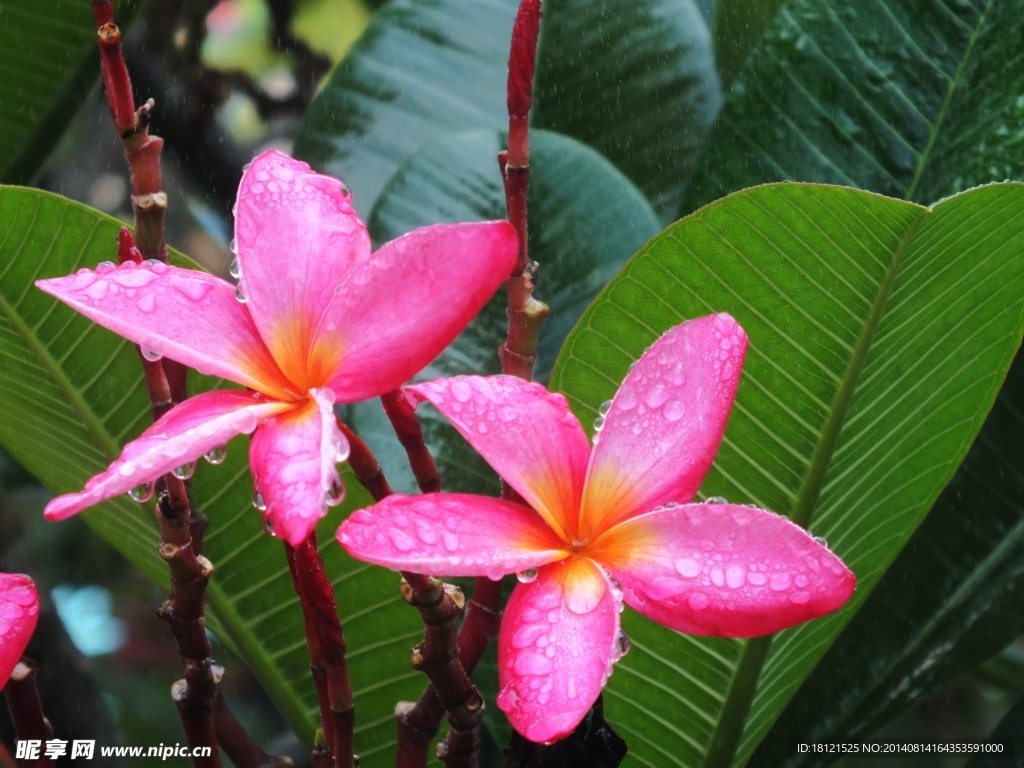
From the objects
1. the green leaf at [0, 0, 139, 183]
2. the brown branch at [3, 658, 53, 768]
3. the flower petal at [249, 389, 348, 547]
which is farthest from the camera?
the green leaf at [0, 0, 139, 183]

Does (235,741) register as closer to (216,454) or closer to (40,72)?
(216,454)

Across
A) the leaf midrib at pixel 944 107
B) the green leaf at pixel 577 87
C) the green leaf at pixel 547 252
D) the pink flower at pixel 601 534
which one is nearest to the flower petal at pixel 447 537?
the pink flower at pixel 601 534

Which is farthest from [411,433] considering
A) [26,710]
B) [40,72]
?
[40,72]

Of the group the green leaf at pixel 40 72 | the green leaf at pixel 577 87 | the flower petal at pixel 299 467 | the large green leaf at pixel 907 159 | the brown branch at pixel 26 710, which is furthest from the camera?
the green leaf at pixel 577 87

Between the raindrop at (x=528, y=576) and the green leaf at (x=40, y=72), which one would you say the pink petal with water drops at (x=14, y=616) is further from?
the green leaf at (x=40, y=72)

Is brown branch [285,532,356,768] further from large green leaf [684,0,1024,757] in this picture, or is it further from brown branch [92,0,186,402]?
large green leaf [684,0,1024,757]

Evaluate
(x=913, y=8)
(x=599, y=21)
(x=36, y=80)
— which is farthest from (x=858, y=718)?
(x=36, y=80)

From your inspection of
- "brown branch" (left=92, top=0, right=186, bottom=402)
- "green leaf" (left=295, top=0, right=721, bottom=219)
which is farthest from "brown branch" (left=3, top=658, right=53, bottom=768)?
"green leaf" (left=295, top=0, right=721, bottom=219)

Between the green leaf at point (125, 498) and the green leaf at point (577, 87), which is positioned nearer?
the green leaf at point (125, 498)
